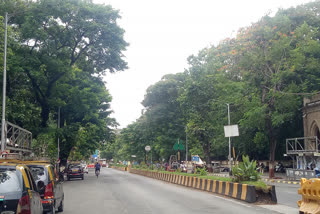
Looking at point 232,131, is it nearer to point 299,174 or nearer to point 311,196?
point 299,174

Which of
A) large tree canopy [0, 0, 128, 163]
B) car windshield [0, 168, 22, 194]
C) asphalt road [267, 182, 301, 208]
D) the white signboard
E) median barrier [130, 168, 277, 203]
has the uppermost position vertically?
large tree canopy [0, 0, 128, 163]

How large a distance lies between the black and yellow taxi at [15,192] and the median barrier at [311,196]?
312 inches

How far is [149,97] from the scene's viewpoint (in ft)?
202

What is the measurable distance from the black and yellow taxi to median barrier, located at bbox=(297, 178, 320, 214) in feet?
26.0

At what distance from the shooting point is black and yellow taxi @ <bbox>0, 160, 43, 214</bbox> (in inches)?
275

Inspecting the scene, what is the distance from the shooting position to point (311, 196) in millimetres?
11742

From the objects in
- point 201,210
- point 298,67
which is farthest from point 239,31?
point 201,210

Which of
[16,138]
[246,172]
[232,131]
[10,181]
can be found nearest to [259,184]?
[246,172]

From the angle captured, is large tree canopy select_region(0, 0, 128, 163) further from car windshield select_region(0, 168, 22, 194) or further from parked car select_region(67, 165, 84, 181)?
car windshield select_region(0, 168, 22, 194)

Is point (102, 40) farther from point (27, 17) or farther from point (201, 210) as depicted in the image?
point (201, 210)

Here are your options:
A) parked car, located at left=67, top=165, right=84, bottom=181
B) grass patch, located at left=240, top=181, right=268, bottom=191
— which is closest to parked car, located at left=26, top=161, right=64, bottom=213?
grass patch, located at left=240, top=181, right=268, bottom=191

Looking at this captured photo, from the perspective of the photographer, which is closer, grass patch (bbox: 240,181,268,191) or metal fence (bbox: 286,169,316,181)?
grass patch (bbox: 240,181,268,191)

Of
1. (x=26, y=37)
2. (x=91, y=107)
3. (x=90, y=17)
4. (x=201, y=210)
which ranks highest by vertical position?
(x=90, y=17)

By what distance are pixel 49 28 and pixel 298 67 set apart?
A: 75.2 ft
